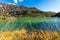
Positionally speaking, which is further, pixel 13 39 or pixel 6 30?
pixel 6 30

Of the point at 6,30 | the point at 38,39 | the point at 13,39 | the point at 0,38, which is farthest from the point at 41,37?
the point at 6,30

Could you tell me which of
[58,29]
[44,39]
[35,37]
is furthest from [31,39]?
[58,29]

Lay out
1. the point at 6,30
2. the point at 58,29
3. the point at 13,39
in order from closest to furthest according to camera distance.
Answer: the point at 13,39 < the point at 58,29 < the point at 6,30

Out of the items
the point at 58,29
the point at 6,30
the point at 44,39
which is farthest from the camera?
the point at 6,30

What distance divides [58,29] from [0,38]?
8.32 feet

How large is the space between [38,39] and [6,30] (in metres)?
2.85

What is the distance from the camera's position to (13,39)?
5.57 metres

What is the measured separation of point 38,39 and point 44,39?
22cm

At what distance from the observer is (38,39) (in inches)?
210

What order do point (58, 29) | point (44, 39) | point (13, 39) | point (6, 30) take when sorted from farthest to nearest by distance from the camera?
point (6, 30), point (58, 29), point (13, 39), point (44, 39)

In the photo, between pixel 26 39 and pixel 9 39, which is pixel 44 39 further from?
pixel 9 39

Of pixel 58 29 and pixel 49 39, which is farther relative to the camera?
pixel 58 29

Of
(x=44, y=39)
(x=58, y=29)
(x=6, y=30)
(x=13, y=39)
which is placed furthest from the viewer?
(x=6, y=30)

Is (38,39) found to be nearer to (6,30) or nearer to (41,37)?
(41,37)
